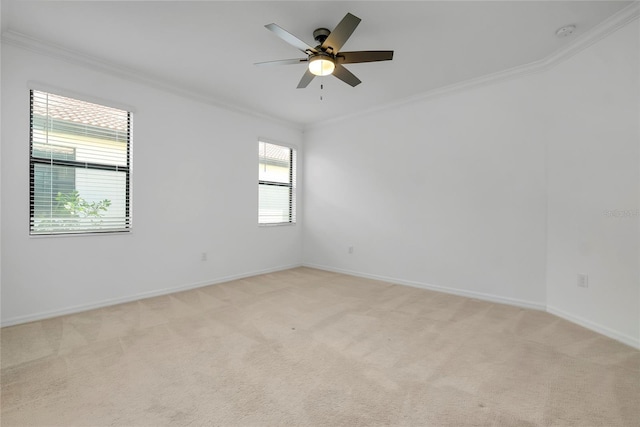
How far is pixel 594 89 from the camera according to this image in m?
2.71

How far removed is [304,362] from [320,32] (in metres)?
2.75

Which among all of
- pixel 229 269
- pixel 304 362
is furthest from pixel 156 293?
pixel 304 362

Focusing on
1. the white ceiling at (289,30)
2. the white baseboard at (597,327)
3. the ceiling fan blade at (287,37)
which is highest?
the white ceiling at (289,30)

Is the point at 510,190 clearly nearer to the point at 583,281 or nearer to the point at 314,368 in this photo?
the point at 583,281

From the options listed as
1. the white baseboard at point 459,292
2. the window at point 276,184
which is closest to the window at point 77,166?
the window at point 276,184

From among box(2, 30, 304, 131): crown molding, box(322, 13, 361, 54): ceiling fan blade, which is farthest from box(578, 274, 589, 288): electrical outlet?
box(2, 30, 304, 131): crown molding

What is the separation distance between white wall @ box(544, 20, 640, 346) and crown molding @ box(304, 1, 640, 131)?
63 millimetres

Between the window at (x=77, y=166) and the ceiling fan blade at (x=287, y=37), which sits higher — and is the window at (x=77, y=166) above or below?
below

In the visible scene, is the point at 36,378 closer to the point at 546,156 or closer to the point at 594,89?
the point at 546,156

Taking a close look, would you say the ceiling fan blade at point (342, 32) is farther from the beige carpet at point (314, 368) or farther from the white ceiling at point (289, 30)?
the beige carpet at point (314, 368)

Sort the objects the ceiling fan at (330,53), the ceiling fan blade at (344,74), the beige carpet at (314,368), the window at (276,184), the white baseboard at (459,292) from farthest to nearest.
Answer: the window at (276,184) → the white baseboard at (459,292) → the ceiling fan blade at (344,74) → the ceiling fan at (330,53) → the beige carpet at (314,368)

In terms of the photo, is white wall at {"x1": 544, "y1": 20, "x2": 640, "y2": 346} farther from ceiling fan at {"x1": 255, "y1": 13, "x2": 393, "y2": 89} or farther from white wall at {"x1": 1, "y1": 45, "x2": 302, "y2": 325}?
white wall at {"x1": 1, "y1": 45, "x2": 302, "y2": 325}

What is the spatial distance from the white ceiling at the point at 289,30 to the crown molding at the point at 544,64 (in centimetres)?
6

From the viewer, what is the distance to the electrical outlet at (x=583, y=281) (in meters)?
2.77
